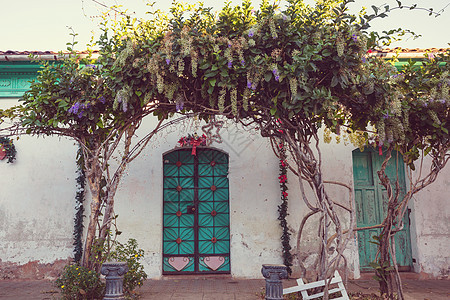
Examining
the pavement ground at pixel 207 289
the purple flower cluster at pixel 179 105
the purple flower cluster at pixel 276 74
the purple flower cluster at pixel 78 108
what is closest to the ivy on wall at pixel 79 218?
the pavement ground at pixel 207 289

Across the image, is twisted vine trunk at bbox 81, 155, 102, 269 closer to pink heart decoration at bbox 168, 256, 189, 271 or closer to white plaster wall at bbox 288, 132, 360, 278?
pink heart decoration at bbox 168, 256, 189, 271

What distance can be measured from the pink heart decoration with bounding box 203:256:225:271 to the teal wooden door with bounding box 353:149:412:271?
2.66 m

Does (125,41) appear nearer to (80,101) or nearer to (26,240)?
(80,101)

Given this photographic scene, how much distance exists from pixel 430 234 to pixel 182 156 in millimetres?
4897

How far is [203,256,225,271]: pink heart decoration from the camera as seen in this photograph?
7.39 metres

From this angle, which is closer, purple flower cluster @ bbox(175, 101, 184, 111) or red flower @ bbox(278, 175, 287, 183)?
purple flower cluster @ bbox(175, 101, 184, 111)

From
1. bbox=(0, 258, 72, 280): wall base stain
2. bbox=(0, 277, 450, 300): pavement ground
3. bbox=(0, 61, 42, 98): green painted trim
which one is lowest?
bbox=(0, 277, 450, 300): pavement ground

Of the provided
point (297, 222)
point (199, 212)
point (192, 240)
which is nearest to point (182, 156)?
point (199, 212)

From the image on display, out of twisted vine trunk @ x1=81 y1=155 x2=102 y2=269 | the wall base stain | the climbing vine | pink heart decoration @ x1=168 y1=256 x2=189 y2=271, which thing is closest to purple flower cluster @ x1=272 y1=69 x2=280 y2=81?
twisted vine trunk @ x1=81 y1=155 x2=102 y2=269

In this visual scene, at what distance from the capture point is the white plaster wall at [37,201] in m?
7.25

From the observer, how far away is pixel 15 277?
716cm

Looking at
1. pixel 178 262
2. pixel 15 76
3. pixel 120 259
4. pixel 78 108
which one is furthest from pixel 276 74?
pixel 15 76

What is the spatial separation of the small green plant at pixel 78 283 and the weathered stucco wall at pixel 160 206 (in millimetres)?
2177

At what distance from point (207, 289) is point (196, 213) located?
159 centimetres
